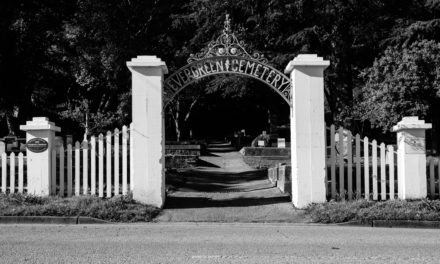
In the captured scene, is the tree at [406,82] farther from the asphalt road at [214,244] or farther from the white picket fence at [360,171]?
the asphalt road at [214,244]

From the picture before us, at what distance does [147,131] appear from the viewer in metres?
13.2

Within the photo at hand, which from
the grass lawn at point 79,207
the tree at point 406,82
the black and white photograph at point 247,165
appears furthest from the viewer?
the tree at point 406,82

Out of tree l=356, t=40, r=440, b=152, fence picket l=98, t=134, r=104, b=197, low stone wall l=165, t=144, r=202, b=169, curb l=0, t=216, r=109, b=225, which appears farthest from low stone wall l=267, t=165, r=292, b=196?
tree l=356, t=40, r=440, b=152

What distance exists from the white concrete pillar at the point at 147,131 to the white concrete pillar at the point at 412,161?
18.6ft

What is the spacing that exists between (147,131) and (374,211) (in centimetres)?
548

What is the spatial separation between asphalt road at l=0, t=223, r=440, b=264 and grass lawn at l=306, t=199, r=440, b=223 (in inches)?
22.5

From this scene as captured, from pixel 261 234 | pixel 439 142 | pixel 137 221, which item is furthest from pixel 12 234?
pixel 439 142

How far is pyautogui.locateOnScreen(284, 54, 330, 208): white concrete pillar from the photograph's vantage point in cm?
1308

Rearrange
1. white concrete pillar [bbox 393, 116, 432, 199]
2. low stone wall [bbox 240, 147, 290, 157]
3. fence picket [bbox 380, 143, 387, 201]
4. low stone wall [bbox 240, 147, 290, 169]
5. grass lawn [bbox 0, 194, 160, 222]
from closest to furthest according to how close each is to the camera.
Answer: grass lawn [bbox 0, 194, 160, 222], white concrete pillar [bbox 393, 116, 432, 199], fence picket [bbox 380, 143, 387, 201], low stone wall [bbox 240, 147, 290, 169], low stone wall [bbox 240, 147, 290, 157]

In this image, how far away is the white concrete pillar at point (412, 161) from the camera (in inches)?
509

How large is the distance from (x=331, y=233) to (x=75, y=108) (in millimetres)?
28150

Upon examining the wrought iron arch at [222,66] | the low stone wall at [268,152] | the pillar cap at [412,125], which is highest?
the wrought iron arch at [222,66]

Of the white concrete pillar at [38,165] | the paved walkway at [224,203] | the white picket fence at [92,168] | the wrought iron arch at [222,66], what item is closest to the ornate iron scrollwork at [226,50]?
the wrought iron arch at [222,66]

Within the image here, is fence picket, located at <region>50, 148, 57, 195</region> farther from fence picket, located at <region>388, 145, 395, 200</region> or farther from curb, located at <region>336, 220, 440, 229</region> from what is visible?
fence picket, located at <region>388, 145, 395, 200</region>
